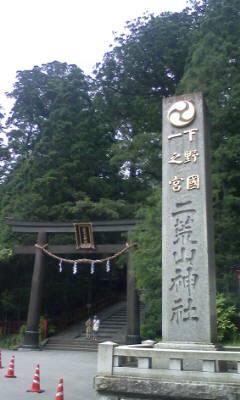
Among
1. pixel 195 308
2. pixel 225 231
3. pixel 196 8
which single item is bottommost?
pixel 195 308

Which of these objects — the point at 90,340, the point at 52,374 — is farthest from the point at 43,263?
the point at 52,374

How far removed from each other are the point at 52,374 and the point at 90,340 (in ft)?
30.9

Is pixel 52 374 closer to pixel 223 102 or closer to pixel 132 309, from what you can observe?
pixel 132 309

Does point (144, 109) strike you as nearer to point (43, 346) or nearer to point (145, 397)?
point (43, 346)

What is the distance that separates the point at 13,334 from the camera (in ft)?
78.2

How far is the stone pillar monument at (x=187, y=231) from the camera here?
857cm

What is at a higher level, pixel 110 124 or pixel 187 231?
pixel 110 124

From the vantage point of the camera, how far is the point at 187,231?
9.05m

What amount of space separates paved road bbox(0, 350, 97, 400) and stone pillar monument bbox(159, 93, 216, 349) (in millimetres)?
2692

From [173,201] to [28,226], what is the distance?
13620mm

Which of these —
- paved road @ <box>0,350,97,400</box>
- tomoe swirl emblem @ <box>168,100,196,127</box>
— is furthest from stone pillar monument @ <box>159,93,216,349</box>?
paved road @ <box>0,350,97,400</box>

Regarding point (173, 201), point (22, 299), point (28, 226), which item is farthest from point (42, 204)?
point (173, 201)

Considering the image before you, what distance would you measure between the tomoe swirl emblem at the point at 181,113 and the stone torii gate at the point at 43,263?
11.2 meters

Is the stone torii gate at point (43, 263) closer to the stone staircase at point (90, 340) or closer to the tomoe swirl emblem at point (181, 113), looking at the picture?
the stone staircase at point (90, 340)
